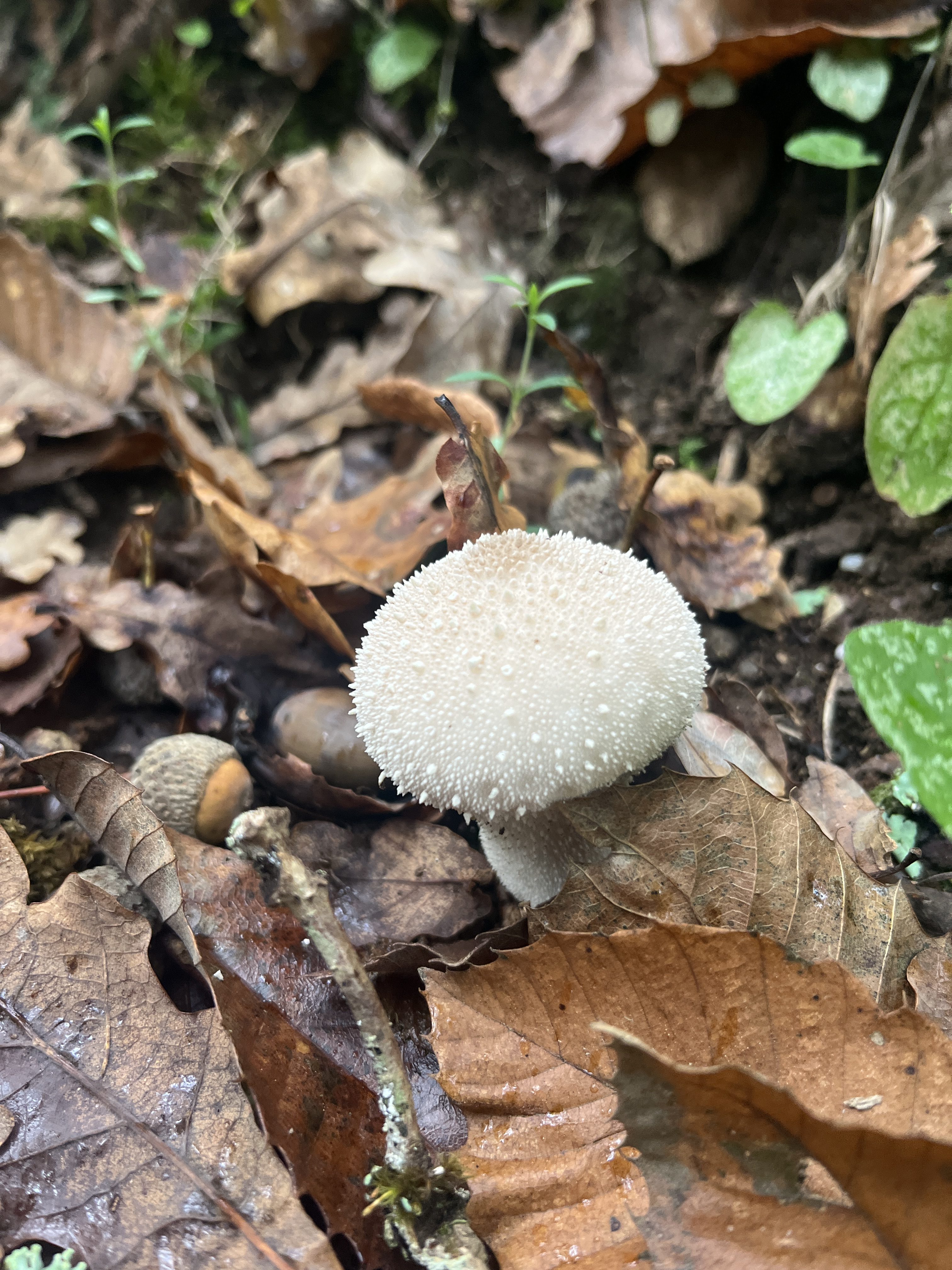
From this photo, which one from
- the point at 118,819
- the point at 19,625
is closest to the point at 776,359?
the point at 118,819

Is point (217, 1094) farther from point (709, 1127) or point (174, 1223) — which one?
point (709, 1127)

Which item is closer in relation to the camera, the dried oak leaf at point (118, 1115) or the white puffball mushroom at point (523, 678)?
the dried oak leaf at point (118, 1115)

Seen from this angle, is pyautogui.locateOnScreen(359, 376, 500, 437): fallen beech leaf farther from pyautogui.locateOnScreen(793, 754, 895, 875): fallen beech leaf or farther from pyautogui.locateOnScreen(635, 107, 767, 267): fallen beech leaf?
pyautogui.locateOnScreen(793, 754, 895, 875): fallen beech leaf

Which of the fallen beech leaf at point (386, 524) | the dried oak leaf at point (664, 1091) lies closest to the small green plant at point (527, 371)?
the fallen beech leaf at point (386, 524)

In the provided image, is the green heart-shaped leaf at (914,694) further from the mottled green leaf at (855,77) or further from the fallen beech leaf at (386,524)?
the mottled green leaf at (855,77)

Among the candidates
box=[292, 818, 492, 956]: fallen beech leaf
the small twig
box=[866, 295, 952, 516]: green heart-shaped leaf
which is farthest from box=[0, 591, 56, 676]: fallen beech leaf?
box=[866, 295, 952, 516]: green heart-shaped leaf

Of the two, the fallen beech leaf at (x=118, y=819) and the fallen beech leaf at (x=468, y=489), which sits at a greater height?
the fallen beech leaf at (x=468, y=489)
